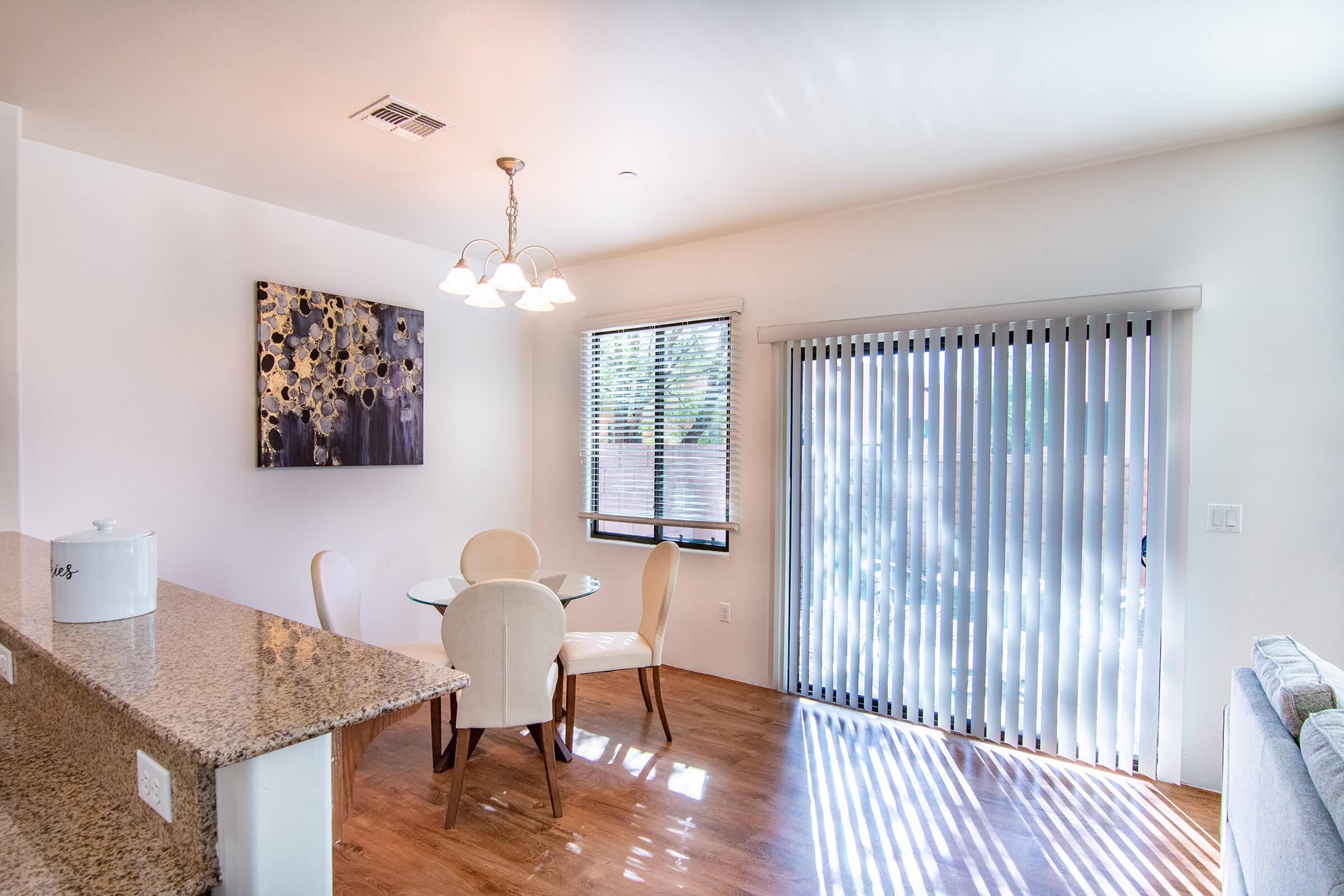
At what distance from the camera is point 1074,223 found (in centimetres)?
288

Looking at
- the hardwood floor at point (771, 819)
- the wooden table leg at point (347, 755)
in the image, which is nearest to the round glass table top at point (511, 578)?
the hardwood floor at point (771, 819)

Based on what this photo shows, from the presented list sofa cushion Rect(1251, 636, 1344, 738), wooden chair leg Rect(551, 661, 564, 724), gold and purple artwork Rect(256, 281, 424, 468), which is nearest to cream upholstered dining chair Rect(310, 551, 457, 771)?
wooden chair leg Rect(551, 661, 564, 724)

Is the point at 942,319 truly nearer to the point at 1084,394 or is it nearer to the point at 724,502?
the point at 1084,394

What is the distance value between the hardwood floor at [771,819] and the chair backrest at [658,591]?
473mm

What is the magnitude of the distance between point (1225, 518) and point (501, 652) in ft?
9.20

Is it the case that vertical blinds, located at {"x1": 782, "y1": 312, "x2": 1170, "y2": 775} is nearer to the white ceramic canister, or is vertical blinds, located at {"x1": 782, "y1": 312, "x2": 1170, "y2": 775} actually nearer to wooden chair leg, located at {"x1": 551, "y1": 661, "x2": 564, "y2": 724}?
wooden chair leg, located at {"x1": 551, "y1": 661, "x2": 564, "y2": 724}

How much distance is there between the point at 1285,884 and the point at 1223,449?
1.91 meters

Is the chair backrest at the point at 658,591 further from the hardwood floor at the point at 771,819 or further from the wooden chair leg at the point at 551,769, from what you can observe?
the wooden chair leg at the point at 551,769

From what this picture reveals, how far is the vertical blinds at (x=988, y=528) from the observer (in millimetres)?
2719

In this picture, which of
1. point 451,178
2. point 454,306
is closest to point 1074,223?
point 451,178

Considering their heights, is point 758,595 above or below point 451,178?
below

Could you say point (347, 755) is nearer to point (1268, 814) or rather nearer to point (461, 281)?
point (461, 281)

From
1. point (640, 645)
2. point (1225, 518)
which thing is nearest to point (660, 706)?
point (640, 645)

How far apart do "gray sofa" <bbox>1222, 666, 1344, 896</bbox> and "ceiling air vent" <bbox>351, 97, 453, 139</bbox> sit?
2994 mm
